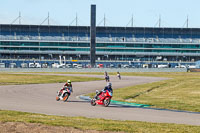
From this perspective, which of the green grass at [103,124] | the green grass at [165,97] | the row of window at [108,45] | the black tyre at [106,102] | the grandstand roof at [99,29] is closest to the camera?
the green grass at [103,124]

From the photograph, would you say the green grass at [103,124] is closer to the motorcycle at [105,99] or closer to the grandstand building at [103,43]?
the motorcycle at [105,99]

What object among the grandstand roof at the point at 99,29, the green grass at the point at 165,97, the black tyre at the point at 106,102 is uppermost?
the grandstand roof at the point at 99,29

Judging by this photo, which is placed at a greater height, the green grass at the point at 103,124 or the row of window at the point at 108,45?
the row of window at the point at 108,45

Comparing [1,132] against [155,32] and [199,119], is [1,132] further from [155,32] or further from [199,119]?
[155,32]

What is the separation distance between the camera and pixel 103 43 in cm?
14612

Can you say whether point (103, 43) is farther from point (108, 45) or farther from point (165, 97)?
point (165, 97)

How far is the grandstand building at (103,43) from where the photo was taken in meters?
144

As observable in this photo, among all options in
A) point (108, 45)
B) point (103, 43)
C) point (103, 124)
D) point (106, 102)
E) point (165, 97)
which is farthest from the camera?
point (108, 45)

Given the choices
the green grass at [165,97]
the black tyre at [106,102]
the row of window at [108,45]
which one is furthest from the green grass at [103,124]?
the row of window at [108,45]

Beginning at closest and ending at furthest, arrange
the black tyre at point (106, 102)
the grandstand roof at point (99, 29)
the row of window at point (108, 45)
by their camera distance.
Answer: the black tyre at point (106, 102)
the row of window at point (108, 45)
the grandstand roof at point (99, 29)

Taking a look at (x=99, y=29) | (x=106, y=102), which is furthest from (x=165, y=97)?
(x=99, y=29)

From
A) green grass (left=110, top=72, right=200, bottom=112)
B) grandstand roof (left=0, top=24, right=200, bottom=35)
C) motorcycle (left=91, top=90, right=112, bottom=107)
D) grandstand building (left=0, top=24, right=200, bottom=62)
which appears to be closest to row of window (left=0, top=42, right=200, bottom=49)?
grandstand building (left=0, top=24, right=200, bottom=62)

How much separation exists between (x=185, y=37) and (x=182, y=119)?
143 meters

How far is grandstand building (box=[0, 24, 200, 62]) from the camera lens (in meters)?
144
